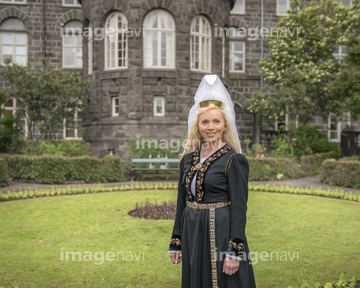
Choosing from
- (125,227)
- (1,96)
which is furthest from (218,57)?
(125,227)

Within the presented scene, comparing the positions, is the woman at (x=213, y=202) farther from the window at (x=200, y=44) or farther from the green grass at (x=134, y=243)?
the window at (x=200, y=44)

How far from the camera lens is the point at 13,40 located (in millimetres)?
25984

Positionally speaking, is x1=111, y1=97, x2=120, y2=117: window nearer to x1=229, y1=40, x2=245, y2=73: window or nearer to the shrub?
the shrub

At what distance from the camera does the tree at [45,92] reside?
774 inches

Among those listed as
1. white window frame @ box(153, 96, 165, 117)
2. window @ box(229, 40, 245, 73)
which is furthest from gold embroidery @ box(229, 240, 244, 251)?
window @ box(229, 40, 245, 73)

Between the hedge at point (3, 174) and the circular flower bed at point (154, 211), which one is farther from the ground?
the hedge at point (3, 174)

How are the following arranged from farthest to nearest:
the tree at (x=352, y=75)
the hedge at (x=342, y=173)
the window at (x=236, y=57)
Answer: the window at (x=236, y=57) < the tree at (x=352, y=75) < the hedge at (x=342, y=173)

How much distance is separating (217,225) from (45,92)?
16.8 meters

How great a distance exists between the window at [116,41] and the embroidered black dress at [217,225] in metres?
17.2

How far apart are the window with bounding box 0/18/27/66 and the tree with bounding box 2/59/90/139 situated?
5.87 metres

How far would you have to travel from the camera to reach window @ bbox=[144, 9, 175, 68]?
814 inches

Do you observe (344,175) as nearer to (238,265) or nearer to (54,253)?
(54,253)

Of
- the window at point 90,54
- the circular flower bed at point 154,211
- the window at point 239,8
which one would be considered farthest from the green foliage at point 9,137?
the window at point 239,8

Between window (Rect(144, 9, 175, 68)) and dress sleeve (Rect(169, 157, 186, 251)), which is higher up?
window (Rect(144, 9, 175, 68))
